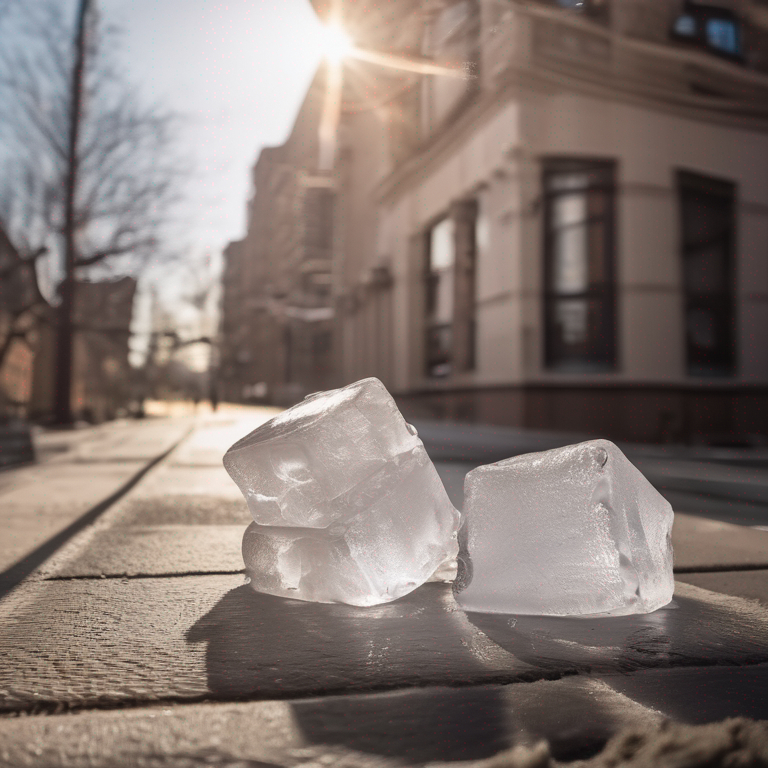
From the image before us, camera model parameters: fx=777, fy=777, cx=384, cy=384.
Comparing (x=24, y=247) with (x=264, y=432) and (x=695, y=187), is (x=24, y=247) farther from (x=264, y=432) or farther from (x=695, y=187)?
(x=264, y=432)

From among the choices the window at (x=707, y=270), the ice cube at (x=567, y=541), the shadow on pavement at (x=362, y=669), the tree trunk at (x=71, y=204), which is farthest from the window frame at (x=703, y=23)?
the shadow on pavement at (x=362, y=669)

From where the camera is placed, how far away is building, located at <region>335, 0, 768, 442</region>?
15.9m

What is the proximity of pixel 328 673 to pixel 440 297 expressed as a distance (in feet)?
67.5

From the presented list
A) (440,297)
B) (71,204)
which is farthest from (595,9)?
(71,204)

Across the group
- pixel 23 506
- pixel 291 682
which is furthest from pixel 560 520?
pixel 23 506

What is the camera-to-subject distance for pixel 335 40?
890 cm

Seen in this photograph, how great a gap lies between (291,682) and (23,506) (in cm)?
414

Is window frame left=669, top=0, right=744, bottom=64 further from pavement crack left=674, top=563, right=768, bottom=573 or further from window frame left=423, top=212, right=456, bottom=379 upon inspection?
pavement crack left=674, top=563, right=768, bottom=573

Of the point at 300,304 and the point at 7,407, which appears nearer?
the point at 7,407

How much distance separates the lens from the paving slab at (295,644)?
78.5 inches

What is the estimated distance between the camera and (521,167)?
1636 centimetres

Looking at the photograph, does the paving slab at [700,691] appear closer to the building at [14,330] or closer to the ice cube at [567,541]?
the ice cube at [567,541]

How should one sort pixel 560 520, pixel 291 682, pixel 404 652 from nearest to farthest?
pixel 291 682 < pixel 404 652 < pixel 560 520

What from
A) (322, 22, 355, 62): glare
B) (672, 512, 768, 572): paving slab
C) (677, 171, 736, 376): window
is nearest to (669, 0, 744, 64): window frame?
(677, 171, 736, 376): window
